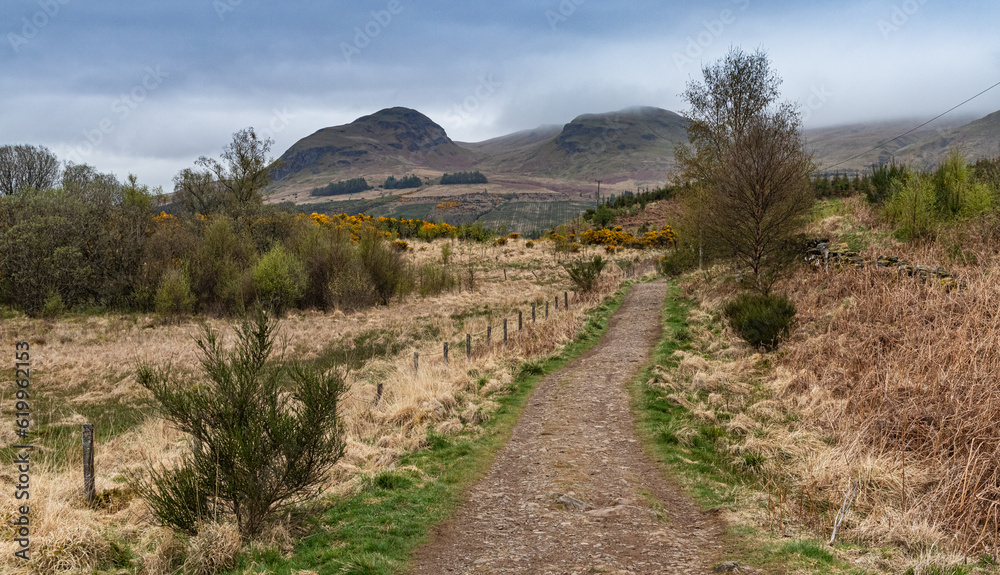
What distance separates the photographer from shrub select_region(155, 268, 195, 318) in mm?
28047

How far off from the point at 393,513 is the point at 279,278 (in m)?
26.5

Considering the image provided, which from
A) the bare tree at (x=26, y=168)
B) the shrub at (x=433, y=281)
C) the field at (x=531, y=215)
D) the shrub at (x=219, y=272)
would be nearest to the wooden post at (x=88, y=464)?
the shrub at (x=219, y=272)

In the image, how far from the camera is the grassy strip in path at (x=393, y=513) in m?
5.57

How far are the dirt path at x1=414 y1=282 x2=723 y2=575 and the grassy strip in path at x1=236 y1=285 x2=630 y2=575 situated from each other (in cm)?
27

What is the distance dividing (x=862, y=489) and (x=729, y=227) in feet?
53.1

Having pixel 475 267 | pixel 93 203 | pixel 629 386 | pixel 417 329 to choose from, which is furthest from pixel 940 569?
pixel 475 267

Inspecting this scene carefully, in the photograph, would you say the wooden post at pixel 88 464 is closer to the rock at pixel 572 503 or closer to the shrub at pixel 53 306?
the rock at pixel 572 503

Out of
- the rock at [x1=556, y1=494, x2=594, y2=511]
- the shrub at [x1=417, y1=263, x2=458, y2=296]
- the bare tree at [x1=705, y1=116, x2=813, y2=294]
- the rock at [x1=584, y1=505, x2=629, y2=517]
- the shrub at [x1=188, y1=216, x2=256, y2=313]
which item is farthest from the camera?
the shrub at [x1=417, y1=263, x2=458, y2=296]

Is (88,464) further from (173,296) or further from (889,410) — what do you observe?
(173,296)

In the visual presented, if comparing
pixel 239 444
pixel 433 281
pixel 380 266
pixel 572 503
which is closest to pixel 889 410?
pixel 572 503

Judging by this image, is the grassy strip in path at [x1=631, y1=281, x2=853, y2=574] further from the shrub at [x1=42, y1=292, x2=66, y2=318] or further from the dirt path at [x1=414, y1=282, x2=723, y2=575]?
the shrub at [x1=42, y1=292, x2=66, y2=318]

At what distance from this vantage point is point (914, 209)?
17.4 meters

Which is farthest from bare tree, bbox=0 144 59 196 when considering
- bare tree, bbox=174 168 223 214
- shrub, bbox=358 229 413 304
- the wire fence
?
the wire fence

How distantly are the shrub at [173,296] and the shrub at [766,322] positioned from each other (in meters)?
27.5
